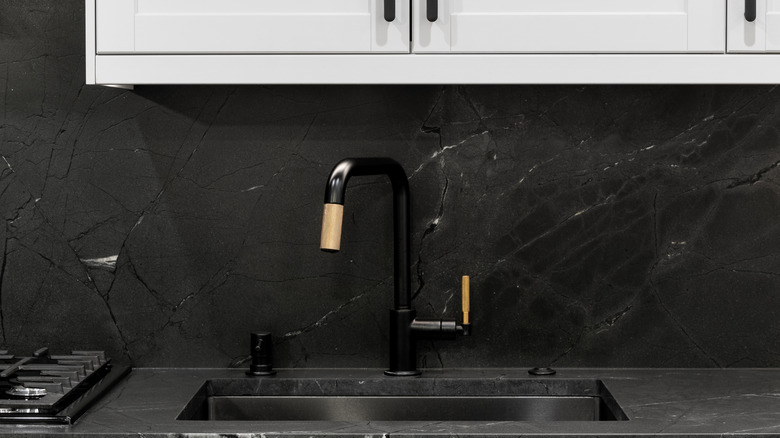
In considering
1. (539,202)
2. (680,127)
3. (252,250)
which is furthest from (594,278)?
(252,250)

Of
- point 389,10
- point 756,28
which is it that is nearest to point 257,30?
point 389,10

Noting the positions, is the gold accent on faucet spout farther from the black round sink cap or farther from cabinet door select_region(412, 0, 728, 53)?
the black round sink cap

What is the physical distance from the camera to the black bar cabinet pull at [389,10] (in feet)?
5.11

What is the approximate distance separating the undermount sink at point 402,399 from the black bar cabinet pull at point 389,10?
72 centimetres

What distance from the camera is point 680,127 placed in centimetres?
192

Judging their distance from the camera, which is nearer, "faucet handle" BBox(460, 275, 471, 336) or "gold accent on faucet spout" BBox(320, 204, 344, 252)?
"gold accent on faucet spout" BBox(320, 204, 344, 252)

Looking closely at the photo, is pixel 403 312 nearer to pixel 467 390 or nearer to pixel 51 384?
pixel 467 390

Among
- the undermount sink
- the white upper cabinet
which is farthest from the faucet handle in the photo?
the white upper cabinet

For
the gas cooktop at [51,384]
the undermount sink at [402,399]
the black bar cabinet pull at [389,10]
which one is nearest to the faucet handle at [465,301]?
the undermount sink at [402,399]

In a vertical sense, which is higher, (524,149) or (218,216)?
(524,149)

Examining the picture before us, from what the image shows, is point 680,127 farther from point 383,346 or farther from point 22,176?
point 22,176

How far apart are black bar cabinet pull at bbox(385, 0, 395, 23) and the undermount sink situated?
718mm

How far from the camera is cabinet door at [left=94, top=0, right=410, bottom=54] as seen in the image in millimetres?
1582

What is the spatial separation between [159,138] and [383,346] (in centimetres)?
63
